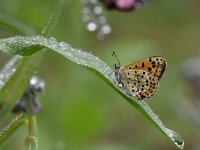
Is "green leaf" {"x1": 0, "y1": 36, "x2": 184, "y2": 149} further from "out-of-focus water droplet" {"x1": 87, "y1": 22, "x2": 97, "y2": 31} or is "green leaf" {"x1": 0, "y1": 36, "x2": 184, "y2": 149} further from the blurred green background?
"out-of-focus water droplet" {"x1": 87, "y1": 22, "x2": 97, "y2": 31}

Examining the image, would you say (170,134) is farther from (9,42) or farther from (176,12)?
(176,12)

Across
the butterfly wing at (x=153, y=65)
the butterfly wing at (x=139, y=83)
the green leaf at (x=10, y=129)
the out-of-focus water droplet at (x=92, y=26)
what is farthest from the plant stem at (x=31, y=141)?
the out-of-focus water droplet at (x=92, y=26)

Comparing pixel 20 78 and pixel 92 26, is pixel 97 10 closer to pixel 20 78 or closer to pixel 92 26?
pixel 92 26

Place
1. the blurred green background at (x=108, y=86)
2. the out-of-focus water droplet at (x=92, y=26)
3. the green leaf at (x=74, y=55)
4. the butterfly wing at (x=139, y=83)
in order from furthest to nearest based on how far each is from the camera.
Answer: the blurred green background at (x=108, y=86) → the out-of-focus water droplet at (x=92, y=26) → the butterfly wing at (x=139, y=83) → the green leaf at (x=74, y=55)

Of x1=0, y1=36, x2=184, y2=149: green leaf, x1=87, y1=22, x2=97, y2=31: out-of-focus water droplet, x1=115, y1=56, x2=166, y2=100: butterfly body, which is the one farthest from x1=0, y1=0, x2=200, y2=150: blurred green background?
x1=0, y1=36, x2=184, y2=149: green leaf

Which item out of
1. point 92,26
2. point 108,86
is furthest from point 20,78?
point 108,86

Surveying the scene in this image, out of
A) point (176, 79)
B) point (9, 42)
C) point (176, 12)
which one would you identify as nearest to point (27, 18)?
point (176, 79)

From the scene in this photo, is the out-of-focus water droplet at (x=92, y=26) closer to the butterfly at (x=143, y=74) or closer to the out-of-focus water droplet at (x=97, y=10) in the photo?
the out-of-focus water droplet at (x=97, y=10)
